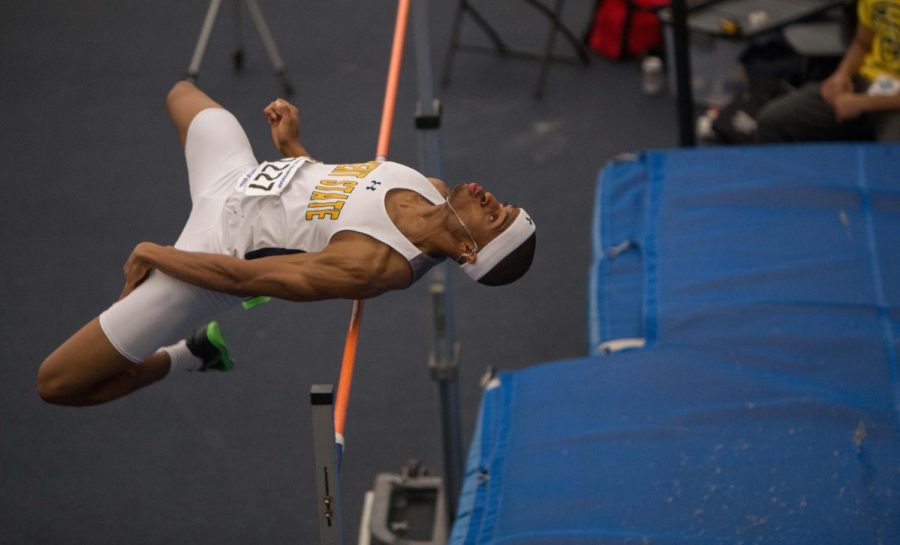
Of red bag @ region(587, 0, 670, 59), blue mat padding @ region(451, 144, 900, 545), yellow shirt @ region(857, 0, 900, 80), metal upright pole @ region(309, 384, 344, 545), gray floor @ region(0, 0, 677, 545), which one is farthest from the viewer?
red bag @ region(587, 0, 670, 59)

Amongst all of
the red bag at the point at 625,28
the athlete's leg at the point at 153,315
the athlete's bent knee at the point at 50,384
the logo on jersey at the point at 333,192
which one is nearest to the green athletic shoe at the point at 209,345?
the athlete's leg at the point at 153,315

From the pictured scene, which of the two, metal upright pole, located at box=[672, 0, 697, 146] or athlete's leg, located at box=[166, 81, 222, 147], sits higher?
athlete's leg, located at box=[166, 81, 222, 147]

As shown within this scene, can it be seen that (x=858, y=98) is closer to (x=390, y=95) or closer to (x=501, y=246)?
(x=390, y=95)

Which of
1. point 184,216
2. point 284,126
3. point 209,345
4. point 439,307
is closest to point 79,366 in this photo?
point 209,345

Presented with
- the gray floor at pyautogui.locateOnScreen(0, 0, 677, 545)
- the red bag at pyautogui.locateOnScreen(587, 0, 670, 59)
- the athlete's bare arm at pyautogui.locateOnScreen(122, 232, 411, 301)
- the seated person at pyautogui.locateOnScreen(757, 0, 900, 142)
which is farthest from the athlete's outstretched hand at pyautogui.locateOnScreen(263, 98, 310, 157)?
the red bag at pyautogui.locateOnScreen(587, 0, 670, 59)

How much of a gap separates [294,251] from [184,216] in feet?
6.72

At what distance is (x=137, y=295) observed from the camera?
2365 millimetres

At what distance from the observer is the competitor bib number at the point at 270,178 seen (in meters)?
2.40

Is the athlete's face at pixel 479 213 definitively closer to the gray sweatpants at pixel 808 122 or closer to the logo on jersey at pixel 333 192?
the logo on jersey at pixel 333 192

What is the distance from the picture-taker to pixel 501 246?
2.35 meters

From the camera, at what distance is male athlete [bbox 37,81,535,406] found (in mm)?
2252

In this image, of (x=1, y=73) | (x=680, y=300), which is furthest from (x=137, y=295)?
(x=1, y=73)

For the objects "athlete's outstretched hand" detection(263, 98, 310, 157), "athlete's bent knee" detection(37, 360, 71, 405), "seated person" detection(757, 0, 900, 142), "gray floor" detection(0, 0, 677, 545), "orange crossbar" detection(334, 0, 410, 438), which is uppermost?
"athlete's outstretched hand" detection(263, 98, 310, 157)

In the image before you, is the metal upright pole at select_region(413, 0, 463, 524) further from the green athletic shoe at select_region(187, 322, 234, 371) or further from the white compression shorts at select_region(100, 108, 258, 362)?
the green athletic shoe at select_region(187, 322, 234, 371)
